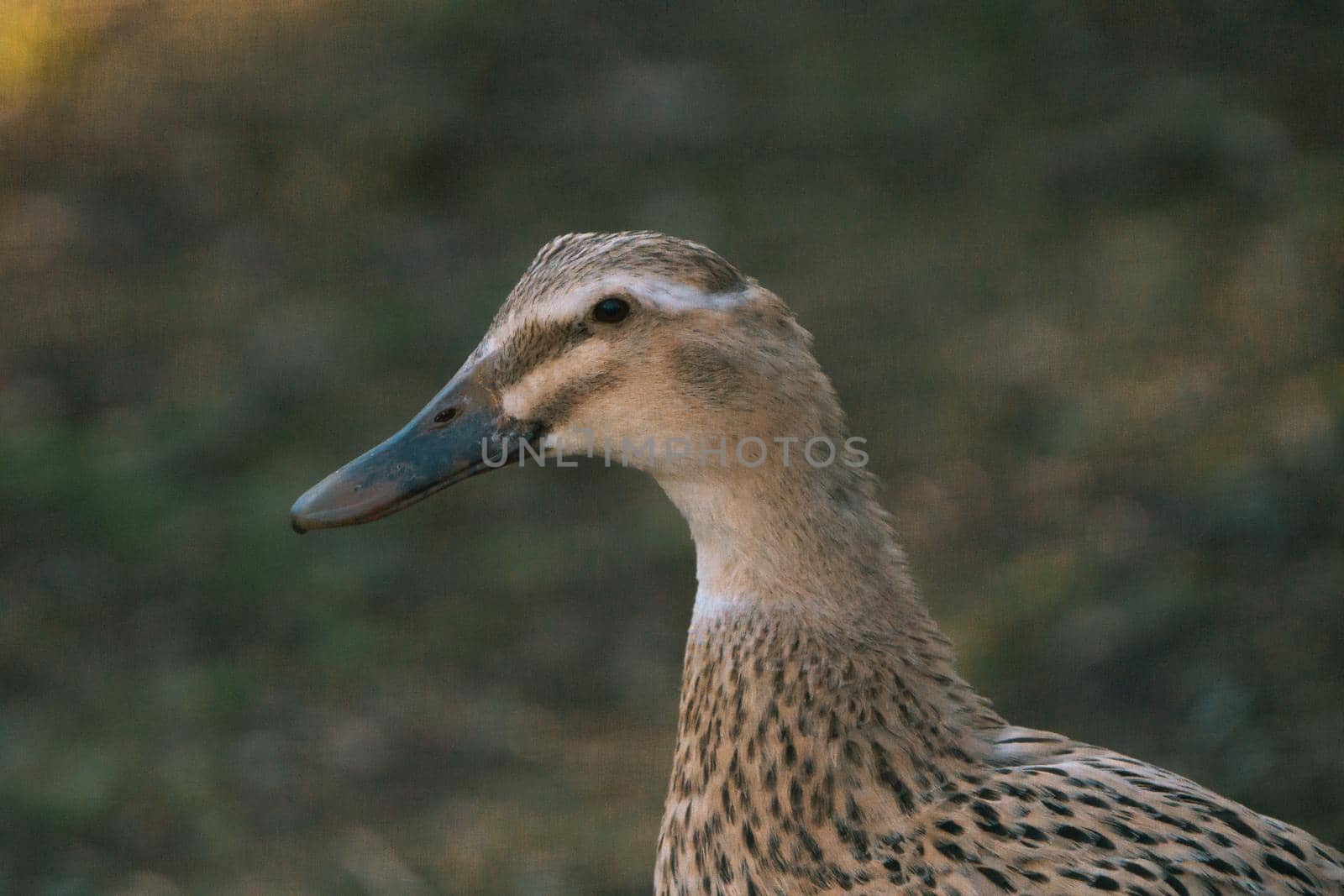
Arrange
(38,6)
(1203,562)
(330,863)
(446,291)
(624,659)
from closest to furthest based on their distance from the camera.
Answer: (330,863) < (1203,562) < (624,659) < (446,291) < (38,6)

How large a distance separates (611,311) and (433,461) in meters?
0.41

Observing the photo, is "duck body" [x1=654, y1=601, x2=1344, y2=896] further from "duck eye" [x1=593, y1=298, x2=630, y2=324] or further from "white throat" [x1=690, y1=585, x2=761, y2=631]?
"duck eye" [x1=593, y1=298, x2=630, y2=324]

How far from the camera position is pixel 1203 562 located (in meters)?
4.31

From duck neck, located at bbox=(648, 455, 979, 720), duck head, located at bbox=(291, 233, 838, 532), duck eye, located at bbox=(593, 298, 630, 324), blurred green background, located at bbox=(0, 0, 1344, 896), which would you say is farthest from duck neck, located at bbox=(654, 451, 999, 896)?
blurred green background, located at bbox=(0, 0, 1344, 896)

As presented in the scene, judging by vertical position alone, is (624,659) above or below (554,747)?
above

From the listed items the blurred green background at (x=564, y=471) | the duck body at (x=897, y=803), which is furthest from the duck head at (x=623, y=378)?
the blurred green background at (x=564, y=471)

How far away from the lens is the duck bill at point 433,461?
252 cm

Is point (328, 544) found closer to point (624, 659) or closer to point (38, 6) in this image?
point (624, 659)

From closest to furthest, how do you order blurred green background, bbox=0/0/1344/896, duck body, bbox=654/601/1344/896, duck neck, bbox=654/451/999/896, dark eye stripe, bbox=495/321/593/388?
duck body, bbox=654/601/1344/896, duck neck, bbox=654/451/999/896, dark eye stripe, bbox=495/321/593/388, blurred green background, bbox=0/0/1344/896

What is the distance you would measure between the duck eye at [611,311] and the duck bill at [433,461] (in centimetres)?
25

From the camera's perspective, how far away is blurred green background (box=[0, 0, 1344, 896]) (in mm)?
4145

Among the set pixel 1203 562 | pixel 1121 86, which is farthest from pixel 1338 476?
pixel 1121 86

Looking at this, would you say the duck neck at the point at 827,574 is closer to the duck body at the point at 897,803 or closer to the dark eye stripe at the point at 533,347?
the duck body at the point at 897,803

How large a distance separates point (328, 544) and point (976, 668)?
218 cm
